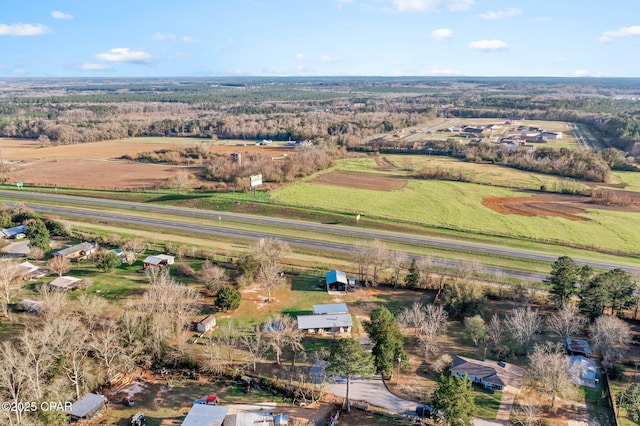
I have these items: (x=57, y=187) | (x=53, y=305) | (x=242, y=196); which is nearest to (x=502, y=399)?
(x=53, y=305)

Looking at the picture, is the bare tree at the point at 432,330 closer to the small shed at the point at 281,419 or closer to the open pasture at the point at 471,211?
the small shed at the point at 281,419

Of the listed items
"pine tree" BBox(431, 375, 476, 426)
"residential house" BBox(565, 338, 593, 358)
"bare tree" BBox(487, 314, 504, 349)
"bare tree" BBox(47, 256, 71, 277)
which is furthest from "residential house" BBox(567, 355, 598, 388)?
"bare tree" BBox(47, 256, 71, 277)

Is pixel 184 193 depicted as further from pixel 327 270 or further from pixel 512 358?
pixel 512 358

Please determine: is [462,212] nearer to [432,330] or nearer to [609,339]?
[609,339]

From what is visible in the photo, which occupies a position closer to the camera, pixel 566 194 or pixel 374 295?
pixel 374 295

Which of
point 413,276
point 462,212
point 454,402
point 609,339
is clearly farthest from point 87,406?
point 462,212

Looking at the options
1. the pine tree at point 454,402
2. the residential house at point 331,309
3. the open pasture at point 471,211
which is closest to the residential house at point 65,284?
the residential house at point 331,309
